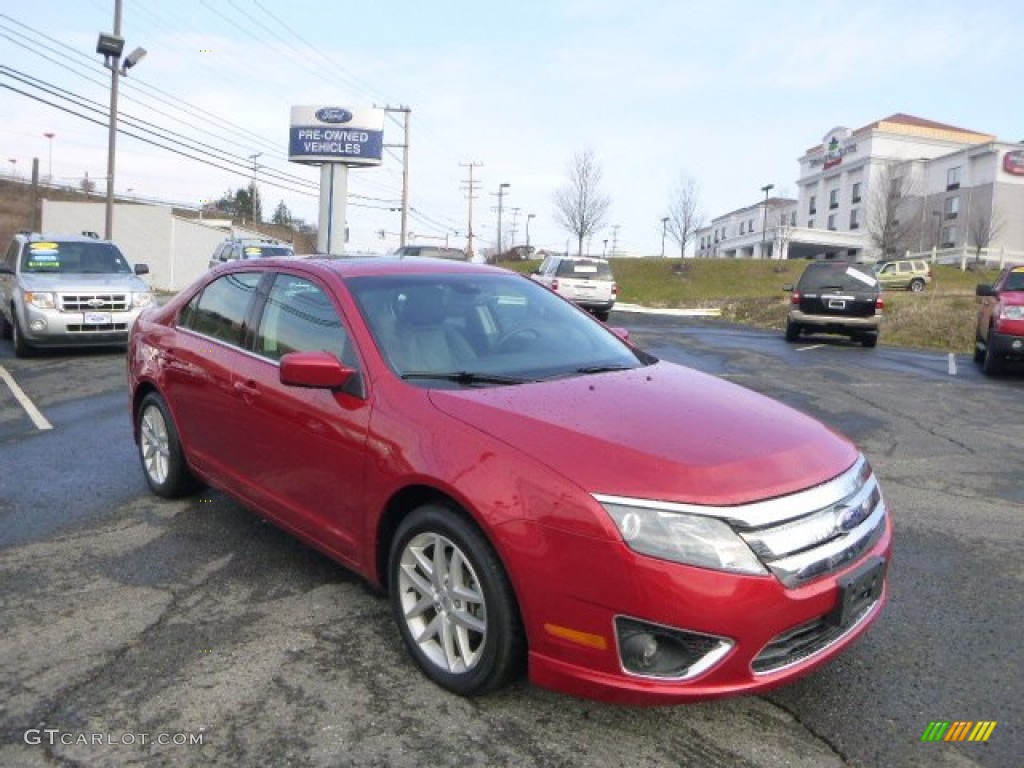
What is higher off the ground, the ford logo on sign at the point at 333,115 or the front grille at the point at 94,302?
the ford logo on sign at the point at 333,115

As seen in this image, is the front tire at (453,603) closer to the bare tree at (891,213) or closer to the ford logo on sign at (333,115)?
the ford logo on sign at (333,115)

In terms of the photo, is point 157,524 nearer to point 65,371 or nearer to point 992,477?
point 992,477

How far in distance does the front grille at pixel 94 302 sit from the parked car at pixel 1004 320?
40.3 feet

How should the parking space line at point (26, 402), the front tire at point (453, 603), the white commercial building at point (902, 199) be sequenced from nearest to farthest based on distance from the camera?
the front tire at point (453, 603), the parking space line at point (26, 402), the white commercial building at point (902, 199)

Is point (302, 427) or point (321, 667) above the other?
point (302, 427)

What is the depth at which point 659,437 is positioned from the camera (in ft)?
9.32

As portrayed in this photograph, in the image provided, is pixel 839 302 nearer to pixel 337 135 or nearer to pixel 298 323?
pixel 298 323

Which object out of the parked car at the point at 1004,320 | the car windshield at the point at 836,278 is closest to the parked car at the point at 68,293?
the parked car at the point at 1004,320

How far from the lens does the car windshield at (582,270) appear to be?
21.6 meters

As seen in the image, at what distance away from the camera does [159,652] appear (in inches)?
130

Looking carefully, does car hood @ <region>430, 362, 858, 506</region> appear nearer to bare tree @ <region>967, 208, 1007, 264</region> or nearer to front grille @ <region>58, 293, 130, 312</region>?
front grille @ <region>58, 293, 130, 312</region>

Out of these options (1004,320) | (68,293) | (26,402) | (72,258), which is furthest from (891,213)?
(26,402)

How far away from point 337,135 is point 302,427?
39514 millimetres

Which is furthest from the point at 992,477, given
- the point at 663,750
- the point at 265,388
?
the point at 265,388
